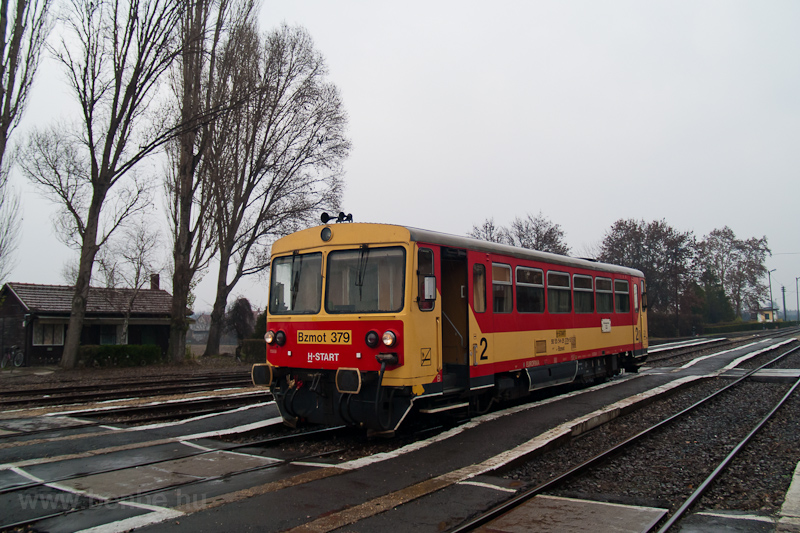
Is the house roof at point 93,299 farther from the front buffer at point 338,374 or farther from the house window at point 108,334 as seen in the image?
the front buffer at point 338,374

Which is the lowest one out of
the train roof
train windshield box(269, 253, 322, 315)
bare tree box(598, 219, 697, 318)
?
train windshield box(269, 253, 322, 315)

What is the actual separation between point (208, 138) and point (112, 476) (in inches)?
756

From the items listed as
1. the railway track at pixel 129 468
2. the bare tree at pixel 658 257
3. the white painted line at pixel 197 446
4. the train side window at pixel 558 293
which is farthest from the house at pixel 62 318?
the bare tree at pixel 658 257

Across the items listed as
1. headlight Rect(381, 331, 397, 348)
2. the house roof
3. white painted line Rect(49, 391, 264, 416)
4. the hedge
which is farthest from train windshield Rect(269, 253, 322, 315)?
the house roof

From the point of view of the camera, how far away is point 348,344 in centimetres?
735

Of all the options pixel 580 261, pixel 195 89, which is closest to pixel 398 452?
pixel 580 261

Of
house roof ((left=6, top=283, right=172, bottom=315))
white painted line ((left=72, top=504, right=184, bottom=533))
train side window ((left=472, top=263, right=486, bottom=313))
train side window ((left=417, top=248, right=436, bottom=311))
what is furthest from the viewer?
house roof ((left=6, top=283, right=172, bottom=315))

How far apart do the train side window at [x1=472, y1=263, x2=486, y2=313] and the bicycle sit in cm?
2723

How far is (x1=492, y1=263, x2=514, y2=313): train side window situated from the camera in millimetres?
9180

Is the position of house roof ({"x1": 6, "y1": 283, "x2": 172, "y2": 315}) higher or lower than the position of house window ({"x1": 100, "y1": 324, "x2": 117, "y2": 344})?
higher

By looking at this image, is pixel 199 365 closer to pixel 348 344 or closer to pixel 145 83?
pixel 145 83

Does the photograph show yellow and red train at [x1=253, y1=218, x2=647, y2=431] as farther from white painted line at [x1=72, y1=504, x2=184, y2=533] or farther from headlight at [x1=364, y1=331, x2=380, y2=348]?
white painted line at [x1=72, y1=504, x2=184, y2=533]

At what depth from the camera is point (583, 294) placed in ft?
40.6

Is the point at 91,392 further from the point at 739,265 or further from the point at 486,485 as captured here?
the point at 739,265
